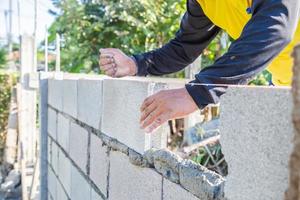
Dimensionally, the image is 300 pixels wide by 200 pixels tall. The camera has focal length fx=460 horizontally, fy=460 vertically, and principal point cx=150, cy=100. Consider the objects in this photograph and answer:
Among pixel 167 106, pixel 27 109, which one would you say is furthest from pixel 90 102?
pixel 27 109

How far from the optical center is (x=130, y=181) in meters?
1.72

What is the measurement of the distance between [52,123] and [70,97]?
3.78 ft

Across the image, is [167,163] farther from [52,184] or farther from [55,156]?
[52,184]

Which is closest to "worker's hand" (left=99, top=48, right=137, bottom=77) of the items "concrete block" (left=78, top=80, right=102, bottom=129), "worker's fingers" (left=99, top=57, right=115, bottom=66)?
"worker's fingers" (left=99, top=57, right=115, bottom=66)

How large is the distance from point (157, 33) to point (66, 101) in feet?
14.2

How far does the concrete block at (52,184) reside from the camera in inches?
148

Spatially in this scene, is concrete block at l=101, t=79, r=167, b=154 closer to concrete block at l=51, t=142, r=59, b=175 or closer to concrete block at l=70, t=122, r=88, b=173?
concrete block at l=70, t=122, r=88, b=173

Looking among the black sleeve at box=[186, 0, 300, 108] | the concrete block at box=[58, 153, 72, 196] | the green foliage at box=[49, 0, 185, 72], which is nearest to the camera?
the black sleeve at box=[186, 0, 300, 108]

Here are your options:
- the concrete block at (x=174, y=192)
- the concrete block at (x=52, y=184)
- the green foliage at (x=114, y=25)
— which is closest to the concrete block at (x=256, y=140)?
the concrete block at (x=174, y=192)

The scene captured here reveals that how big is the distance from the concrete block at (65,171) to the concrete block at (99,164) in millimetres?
688

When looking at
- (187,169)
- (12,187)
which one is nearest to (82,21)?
(12,187)

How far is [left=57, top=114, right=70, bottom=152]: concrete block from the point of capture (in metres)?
3.06

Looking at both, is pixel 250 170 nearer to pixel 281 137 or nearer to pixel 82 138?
pixel 281 137

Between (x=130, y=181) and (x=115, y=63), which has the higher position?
(x=115, y=63)
